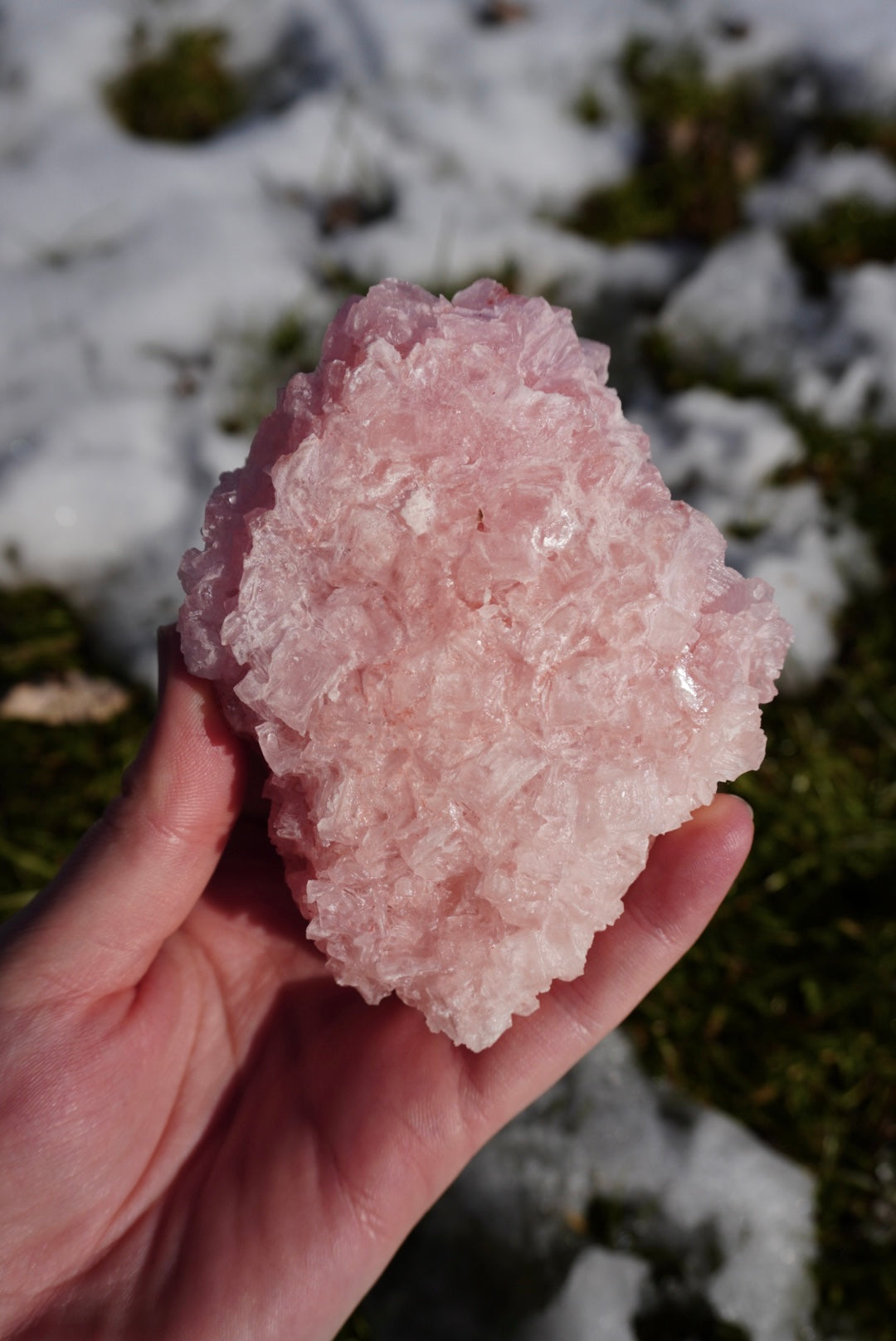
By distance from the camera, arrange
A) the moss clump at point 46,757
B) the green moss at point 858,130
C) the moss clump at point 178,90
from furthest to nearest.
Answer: the moss clump at point 178,90 → the green moss at point 858,130 → the moss clump at point 46,757

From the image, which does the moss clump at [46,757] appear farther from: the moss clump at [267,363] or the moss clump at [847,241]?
the moss clump at [847,241]

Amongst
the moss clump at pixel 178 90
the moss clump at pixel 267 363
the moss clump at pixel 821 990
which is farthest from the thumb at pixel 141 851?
the moss clump at pixel 178 90

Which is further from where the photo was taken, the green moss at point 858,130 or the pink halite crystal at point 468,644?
the green moss at point 858,130

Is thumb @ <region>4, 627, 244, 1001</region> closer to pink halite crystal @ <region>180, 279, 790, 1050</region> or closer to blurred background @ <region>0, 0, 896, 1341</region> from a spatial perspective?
pink halite crystal @ <region>180, 279, 790, 1050</region>

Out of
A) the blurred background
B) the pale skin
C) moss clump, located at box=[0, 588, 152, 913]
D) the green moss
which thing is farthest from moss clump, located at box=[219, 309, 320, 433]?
the green moss

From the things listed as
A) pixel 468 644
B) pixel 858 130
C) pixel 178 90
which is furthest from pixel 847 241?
pixel 468 644

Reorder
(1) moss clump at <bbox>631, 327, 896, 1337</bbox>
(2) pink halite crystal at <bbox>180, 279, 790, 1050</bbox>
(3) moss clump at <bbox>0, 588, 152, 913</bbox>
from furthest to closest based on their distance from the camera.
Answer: (3) moss clump at <bbox>0, 588, 152, 913</bbox>, (1) moss clump at <bbox>631, 327, 896, 1337</bbox>, (2) pink halite crystal at <bbox>180, 279, 790, 1050</bbox>

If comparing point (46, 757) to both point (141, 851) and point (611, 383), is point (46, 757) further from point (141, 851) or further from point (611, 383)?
point (611, 383)
